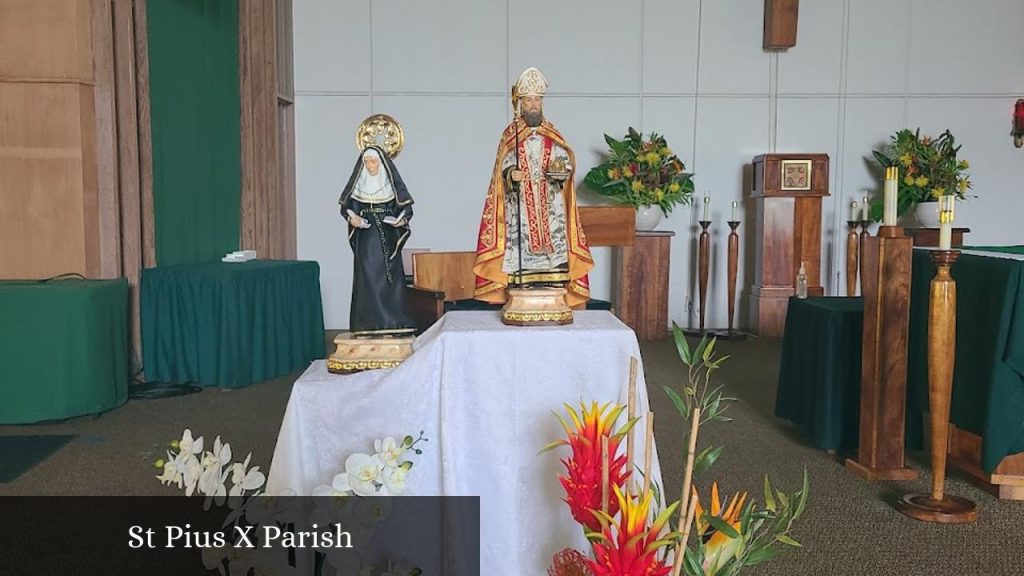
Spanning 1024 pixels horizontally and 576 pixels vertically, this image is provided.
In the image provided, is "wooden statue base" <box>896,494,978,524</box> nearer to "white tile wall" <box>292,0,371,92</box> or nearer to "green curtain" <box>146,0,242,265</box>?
"green curtain" <box>146,0,242,265</box>

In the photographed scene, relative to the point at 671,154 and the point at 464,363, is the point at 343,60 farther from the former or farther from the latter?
the point at 464,363

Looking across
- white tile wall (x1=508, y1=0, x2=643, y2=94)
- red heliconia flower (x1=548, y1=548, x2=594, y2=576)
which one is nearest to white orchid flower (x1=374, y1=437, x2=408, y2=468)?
red heliconia flower (x1=548, y1=548, x2=594, y2=576)

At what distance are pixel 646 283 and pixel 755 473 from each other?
409cm

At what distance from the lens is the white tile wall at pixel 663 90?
863 centimetres

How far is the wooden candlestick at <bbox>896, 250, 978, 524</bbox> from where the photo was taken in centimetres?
340

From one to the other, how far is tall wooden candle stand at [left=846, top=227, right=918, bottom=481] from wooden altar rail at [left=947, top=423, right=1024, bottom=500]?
0.20 m

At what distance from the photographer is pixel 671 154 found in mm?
8406

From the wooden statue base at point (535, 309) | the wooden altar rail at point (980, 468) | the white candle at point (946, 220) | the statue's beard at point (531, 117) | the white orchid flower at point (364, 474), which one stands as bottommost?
the wooden altar rail at point (980, 468)

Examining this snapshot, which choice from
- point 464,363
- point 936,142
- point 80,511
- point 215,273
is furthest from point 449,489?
point 936,142

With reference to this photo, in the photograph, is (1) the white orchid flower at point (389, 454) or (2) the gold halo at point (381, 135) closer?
(1) the white orchid flower at point (389, 454)

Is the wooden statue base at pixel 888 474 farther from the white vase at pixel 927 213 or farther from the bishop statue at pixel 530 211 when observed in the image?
the white vase at pixel 927 213

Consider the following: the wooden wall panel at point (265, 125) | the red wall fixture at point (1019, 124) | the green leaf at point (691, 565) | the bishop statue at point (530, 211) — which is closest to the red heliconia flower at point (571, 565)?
the green leaf at point (691, 565)

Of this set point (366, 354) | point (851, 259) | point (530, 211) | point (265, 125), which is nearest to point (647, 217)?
point (851, 259)

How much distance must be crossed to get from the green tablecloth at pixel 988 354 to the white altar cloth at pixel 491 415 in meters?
1.78
